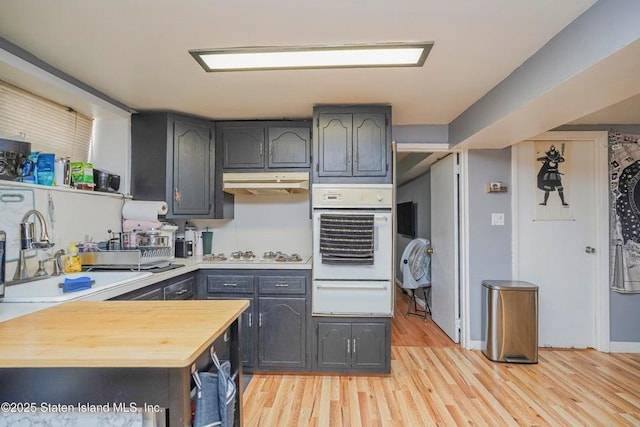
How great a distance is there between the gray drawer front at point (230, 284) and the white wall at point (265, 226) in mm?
602

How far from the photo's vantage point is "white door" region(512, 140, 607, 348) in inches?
124

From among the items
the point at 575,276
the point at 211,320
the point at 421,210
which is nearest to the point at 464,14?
the point at 211,320

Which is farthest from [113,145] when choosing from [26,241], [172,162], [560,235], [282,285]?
[560,235]

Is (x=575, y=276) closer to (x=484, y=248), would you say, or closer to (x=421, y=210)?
(x=484, y=248)

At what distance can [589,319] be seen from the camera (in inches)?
123

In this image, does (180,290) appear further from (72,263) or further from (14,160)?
(14,160)

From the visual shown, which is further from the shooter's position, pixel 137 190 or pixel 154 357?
pixel 137 190

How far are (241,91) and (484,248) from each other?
262 centimetres

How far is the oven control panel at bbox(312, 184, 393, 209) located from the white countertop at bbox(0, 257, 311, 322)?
0.55 meters

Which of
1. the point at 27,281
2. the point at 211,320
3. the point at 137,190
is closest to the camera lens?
the point at 211,320

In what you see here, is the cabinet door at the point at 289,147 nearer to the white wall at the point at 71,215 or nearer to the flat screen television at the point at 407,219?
the white wall at the point at 71,215

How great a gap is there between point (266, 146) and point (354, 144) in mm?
829

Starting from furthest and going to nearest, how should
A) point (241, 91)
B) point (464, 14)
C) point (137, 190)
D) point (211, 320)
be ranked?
1. point (137, 190)
2. point (241, 91)
3. point (464, 14)
4. point (211, 320)

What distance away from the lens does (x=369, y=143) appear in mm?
2688
